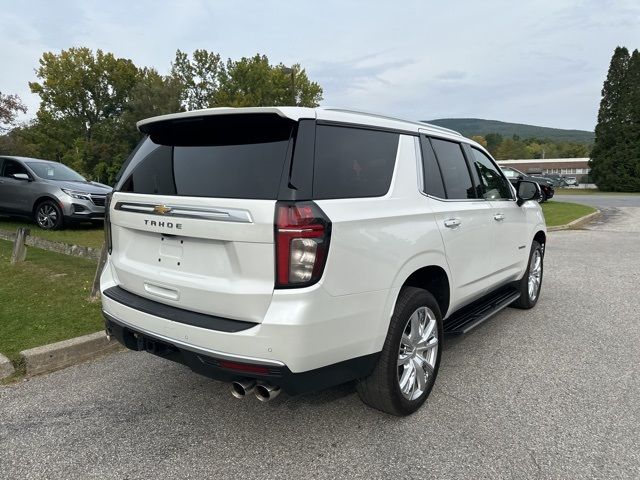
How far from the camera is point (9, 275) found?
6.05 m

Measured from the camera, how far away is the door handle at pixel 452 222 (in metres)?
3.32

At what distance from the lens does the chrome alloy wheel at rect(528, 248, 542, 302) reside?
543 centimetres

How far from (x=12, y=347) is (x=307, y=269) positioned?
3.07 meters

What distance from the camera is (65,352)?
12.6 feet

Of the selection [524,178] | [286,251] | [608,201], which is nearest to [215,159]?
[286,251]

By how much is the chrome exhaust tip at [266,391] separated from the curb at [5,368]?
2348mm

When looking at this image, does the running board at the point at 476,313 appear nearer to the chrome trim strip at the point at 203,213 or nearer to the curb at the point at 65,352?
the chrome trim strip at the point at 203,213

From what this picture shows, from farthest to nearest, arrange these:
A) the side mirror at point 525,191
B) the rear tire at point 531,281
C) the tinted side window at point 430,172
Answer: the rear tire at point 531,281 < the side mirror at point 525,191 < the tinted side window at point 430,172

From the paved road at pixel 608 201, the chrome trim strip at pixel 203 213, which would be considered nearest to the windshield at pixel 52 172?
the chrome trim strip at pixel 203 213

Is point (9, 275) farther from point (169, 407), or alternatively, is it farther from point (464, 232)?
point (464, 232)

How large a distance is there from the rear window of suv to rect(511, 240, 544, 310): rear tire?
377 cm

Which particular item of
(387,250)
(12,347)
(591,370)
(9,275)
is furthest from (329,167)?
(9,275)

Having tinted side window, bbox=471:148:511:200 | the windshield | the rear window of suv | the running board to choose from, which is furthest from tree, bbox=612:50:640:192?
the rear window of suv

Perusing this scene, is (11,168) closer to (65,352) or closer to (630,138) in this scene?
(65,352)
